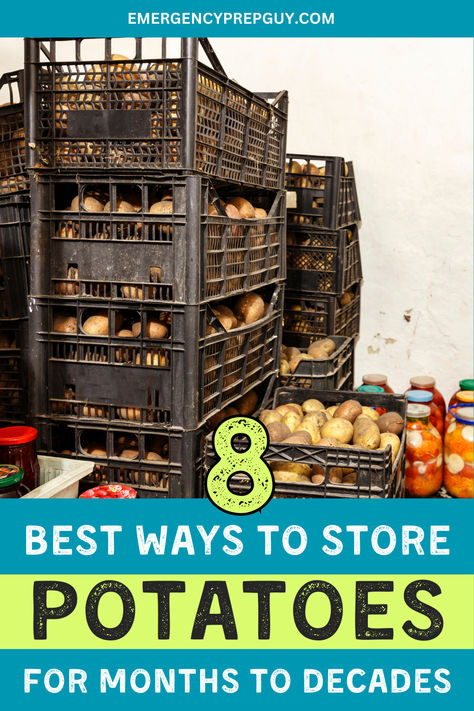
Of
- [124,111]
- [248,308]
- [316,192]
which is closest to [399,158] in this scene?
[316,192]

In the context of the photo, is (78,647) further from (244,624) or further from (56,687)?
(244,624)

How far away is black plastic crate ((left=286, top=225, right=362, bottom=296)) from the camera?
4.03m

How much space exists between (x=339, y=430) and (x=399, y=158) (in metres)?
2.82

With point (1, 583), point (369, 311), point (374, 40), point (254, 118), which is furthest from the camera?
point (369, 311)

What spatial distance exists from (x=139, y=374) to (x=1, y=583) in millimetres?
1145

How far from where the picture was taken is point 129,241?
2287 millimetres

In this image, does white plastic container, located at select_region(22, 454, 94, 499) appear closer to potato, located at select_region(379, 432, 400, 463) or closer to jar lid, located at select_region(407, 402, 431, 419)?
potato, located at select_region(379, 432, 400, 463)

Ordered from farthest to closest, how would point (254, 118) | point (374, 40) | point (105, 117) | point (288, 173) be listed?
point (374, 40) → point (288, 173) → point (254, 118) → point (105, 117)

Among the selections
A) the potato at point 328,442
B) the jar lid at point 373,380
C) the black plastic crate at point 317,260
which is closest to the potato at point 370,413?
the potato at point 328,442

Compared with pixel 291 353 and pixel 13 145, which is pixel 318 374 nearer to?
pixel 291 353

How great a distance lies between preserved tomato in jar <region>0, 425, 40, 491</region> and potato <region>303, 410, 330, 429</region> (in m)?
1.07

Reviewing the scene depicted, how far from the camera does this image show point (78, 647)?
1.28 metres

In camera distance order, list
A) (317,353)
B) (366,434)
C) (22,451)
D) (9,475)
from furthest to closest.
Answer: (317,353) → (366,434) → (22,451) → (9,475)


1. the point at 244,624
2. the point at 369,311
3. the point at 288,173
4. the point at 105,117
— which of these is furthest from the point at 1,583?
the point at 369,311
